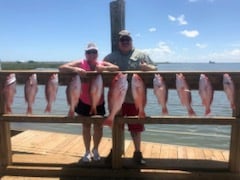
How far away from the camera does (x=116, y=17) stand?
559cm

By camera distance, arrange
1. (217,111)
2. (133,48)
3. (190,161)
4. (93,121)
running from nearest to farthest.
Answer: (93,121) < (133,48) < (190,161) < (217,111)

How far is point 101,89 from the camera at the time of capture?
144 inches

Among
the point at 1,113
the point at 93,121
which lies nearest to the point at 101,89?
the point at 93,121

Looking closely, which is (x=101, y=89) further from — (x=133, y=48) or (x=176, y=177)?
(x=176, y=177)

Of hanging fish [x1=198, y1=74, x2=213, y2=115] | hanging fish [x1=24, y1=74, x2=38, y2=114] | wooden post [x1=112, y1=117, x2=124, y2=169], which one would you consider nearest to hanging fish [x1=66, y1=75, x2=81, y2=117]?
hanging fish [x1=24, y1=74, x2=38, y2=114]

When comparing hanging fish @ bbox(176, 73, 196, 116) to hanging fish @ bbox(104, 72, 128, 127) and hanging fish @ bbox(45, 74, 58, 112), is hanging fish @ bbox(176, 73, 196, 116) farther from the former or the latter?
hanging fish @ bbox(45, 74, 58, 112)

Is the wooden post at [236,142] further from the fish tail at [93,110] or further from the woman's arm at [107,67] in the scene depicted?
the fish tail at [93,110]

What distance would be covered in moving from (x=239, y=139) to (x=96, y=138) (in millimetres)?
1653

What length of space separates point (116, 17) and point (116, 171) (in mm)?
2723

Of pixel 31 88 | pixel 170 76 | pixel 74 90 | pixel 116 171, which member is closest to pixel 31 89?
pixel 31 88

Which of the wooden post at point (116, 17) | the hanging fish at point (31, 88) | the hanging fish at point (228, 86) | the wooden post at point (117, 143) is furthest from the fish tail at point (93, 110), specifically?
the wooden post at point (116, 17)

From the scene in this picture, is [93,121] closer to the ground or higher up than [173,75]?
closer to the ground

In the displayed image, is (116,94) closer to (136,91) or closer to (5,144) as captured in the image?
(136,91)

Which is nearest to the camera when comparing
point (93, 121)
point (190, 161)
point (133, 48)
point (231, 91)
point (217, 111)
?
point (231, 91)
